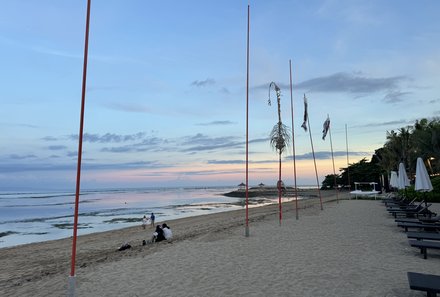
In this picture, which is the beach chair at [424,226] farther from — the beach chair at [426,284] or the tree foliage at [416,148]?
the tree foliage at [416,148]

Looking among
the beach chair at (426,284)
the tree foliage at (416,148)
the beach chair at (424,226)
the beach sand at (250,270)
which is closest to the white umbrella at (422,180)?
the beach chair at (424,226)

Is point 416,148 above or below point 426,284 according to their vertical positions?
above

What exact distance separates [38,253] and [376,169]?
220 ft

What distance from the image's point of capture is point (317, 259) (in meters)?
8.07

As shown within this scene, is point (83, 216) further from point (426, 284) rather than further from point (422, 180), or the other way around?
point (426, 284)

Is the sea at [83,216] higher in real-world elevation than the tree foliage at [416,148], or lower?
lower

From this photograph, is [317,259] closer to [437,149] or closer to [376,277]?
[376,277]

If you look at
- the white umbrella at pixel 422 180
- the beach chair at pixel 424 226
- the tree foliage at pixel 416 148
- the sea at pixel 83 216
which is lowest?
the sea at pixel 83 216

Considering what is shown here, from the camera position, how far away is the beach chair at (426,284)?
15.2ft

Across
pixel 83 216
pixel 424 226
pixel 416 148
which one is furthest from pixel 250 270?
pixel 416 148

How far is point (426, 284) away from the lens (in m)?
4.77

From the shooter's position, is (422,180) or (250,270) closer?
(250,270)

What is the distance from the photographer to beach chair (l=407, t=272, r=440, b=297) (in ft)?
15.2

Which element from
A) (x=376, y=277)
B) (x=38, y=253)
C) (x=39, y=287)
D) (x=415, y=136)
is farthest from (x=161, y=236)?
(x=415, y=136)
